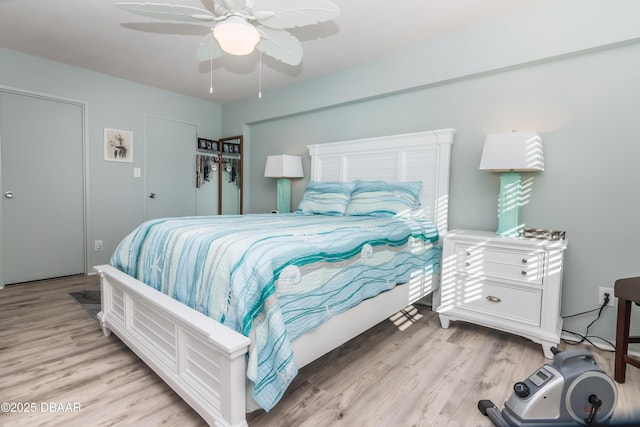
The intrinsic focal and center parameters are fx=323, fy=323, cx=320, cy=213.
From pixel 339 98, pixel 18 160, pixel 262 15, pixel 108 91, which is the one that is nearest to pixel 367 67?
pixel 339 98

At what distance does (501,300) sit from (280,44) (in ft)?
7.30

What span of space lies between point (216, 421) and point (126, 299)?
103cm

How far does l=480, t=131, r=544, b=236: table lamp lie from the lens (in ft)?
7.14

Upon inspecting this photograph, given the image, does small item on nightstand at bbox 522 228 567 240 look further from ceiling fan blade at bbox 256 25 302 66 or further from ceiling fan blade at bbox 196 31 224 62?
ceiling fan blade at bbox 196 31 224 62

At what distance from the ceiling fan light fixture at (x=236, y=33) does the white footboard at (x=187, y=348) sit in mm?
1399

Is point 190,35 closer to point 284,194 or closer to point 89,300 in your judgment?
point 284,194

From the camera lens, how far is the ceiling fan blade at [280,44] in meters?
1.98

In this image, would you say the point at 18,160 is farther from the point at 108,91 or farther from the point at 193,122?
the point at 193,122

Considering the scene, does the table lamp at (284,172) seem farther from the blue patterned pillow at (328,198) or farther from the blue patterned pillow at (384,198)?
the blue patterned pillow at (384,198)

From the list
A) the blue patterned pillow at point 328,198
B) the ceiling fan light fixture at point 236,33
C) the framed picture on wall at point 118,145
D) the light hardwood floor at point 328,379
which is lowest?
the light hardwood floor at point 328,379

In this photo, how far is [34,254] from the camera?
134 inches

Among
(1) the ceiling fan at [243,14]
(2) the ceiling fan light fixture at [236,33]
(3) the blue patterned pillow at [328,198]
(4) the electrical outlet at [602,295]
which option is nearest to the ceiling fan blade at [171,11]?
(1) the ceiling fan at [243,14]

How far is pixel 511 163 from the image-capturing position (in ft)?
7.21

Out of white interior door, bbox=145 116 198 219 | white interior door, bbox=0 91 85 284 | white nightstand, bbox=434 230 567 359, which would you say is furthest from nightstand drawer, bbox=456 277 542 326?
white interior door, bbox=0 91 85 284
